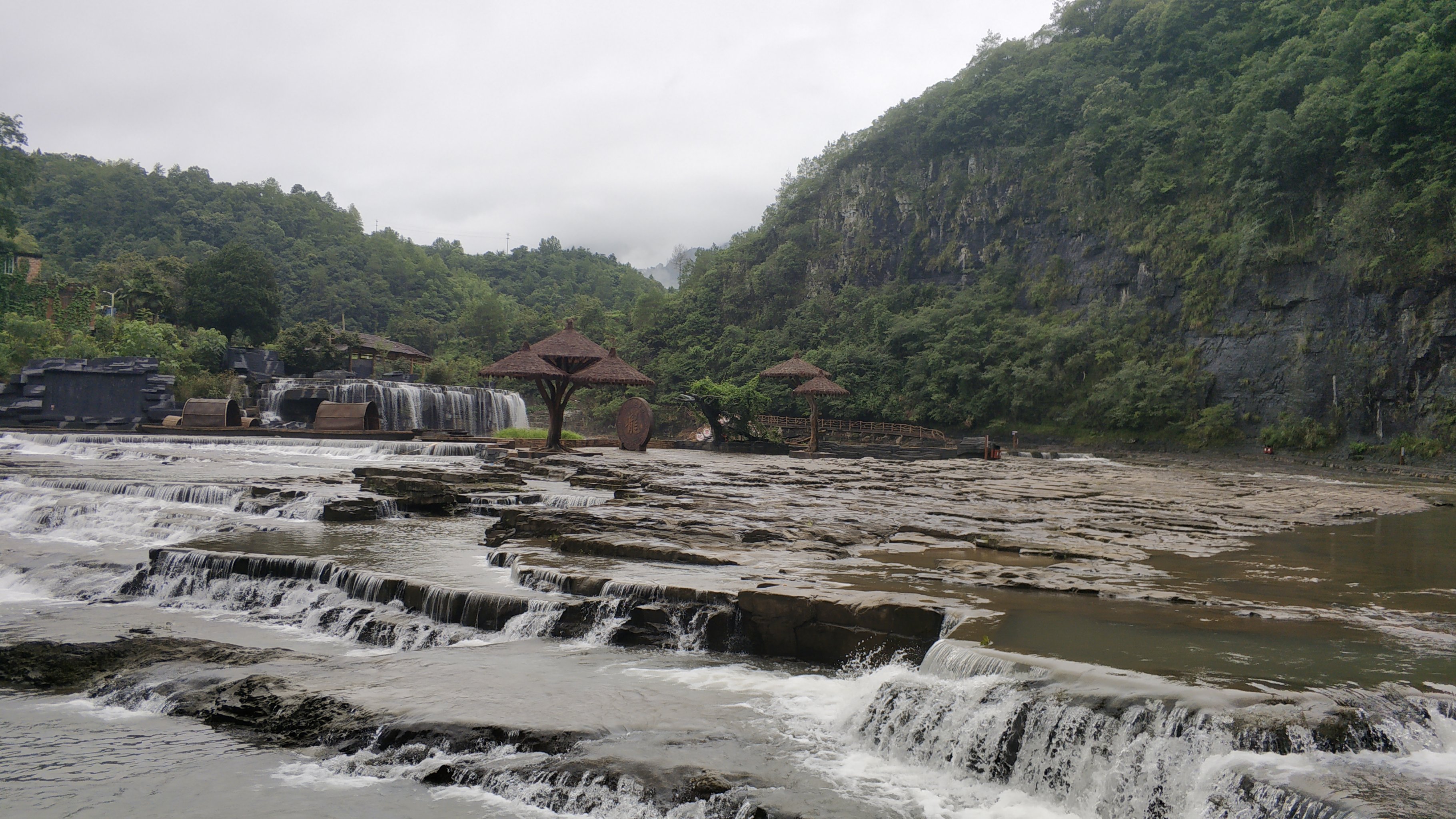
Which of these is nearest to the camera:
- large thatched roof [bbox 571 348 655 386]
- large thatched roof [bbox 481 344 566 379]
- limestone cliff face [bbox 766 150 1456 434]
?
large thatched roof [bbox 481 344 566 379]

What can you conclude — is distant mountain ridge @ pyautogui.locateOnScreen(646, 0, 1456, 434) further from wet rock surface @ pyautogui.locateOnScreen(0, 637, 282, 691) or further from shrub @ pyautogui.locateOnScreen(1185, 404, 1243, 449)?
wet rock surface @ pyautogui.locateOnScreen(0, 637, 282, 691)

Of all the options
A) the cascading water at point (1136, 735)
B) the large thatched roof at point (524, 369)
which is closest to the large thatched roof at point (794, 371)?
the large thatched roof at point (524, 369)

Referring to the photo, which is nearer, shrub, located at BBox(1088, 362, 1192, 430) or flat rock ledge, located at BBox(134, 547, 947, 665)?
flat rock ledge, located at BBox(134, 547, 947, 665)

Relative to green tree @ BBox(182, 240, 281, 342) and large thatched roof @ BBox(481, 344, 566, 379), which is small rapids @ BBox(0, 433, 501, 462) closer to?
large thatched roof @ BBox(481, 344, 566, 379)

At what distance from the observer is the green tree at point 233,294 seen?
3616cm

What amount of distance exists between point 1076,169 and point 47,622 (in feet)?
139

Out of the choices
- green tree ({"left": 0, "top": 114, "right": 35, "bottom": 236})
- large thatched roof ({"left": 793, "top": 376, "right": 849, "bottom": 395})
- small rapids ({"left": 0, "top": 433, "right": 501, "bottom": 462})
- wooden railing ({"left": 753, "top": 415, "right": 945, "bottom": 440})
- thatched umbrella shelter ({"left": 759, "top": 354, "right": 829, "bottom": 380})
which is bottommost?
small rapids ({"left": 0, "top": 433, "right": 501, "bottom": 462})

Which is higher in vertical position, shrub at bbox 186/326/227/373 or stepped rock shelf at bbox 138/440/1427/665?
shrub at bbox 186/326/227/373

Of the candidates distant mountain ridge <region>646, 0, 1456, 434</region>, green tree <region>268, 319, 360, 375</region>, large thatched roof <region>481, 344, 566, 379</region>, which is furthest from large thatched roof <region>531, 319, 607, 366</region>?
distant mountain ridge <region>646, 0, 1456, 434</region>

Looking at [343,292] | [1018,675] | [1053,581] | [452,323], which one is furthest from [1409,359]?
[343,292]

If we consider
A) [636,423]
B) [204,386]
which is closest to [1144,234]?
[636,423]

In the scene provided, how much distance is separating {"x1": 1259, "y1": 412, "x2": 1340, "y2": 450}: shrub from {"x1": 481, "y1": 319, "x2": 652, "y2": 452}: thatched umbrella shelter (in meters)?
21.6

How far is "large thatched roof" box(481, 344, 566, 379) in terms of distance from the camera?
20.8m

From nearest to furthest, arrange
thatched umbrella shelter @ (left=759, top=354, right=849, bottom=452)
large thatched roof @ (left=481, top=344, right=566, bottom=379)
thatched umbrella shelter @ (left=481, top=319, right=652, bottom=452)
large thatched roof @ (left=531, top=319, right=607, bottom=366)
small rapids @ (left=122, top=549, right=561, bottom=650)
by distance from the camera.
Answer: small rapids @ (left=122, top=549, right=561, bottom=650), large thatched roof @ (left=481, top=344, right=566, bottom=379), thatched umbrella shelter @ (left=481, top=319, right=652, bottom=452), large thatched roof @ (left=531, top=319, right=607, bottom=366), thatched umbrella shelter @ (left=759, top=354, right=849, bottom=452)
